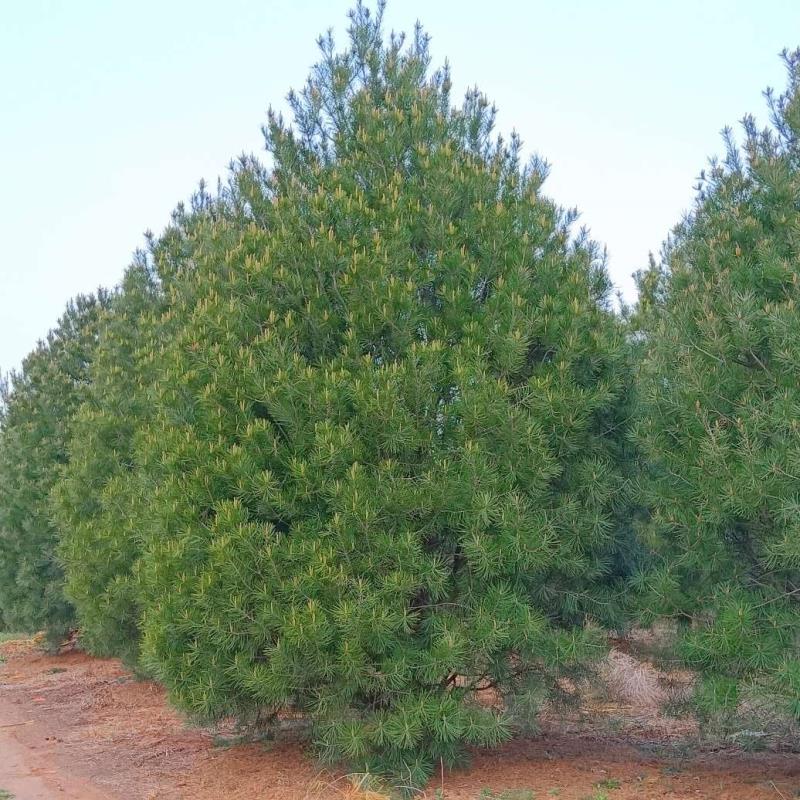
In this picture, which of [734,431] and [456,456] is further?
[456,456]

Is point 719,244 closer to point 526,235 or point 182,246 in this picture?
point 526,235

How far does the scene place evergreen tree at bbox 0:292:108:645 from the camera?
14.7 metres

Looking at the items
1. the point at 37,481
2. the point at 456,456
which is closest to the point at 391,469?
the point at 456,456

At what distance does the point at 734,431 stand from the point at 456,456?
6.12 feet

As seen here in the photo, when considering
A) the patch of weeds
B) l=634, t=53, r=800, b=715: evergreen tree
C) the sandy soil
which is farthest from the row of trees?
the patch of weeds

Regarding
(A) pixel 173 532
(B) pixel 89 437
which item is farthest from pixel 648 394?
(B) pixel 89 437

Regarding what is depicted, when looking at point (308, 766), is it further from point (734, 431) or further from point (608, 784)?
point (734, 431)

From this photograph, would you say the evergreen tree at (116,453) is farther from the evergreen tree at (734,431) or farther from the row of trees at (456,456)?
the evergreen tree at (734,431)

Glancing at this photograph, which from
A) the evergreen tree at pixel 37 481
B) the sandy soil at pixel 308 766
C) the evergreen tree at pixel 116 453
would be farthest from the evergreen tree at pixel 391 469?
the evergreen tree at pixel 37 481

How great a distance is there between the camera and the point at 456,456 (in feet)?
20.2

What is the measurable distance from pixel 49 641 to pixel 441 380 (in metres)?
12.2

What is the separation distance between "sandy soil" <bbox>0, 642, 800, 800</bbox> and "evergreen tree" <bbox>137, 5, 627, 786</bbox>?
47cm

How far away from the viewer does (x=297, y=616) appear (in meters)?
5.86

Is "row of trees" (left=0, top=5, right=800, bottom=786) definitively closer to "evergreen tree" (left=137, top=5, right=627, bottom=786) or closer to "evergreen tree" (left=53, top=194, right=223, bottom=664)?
"evergreen tree" (left=137, top=5, right=627, bottom=786)
